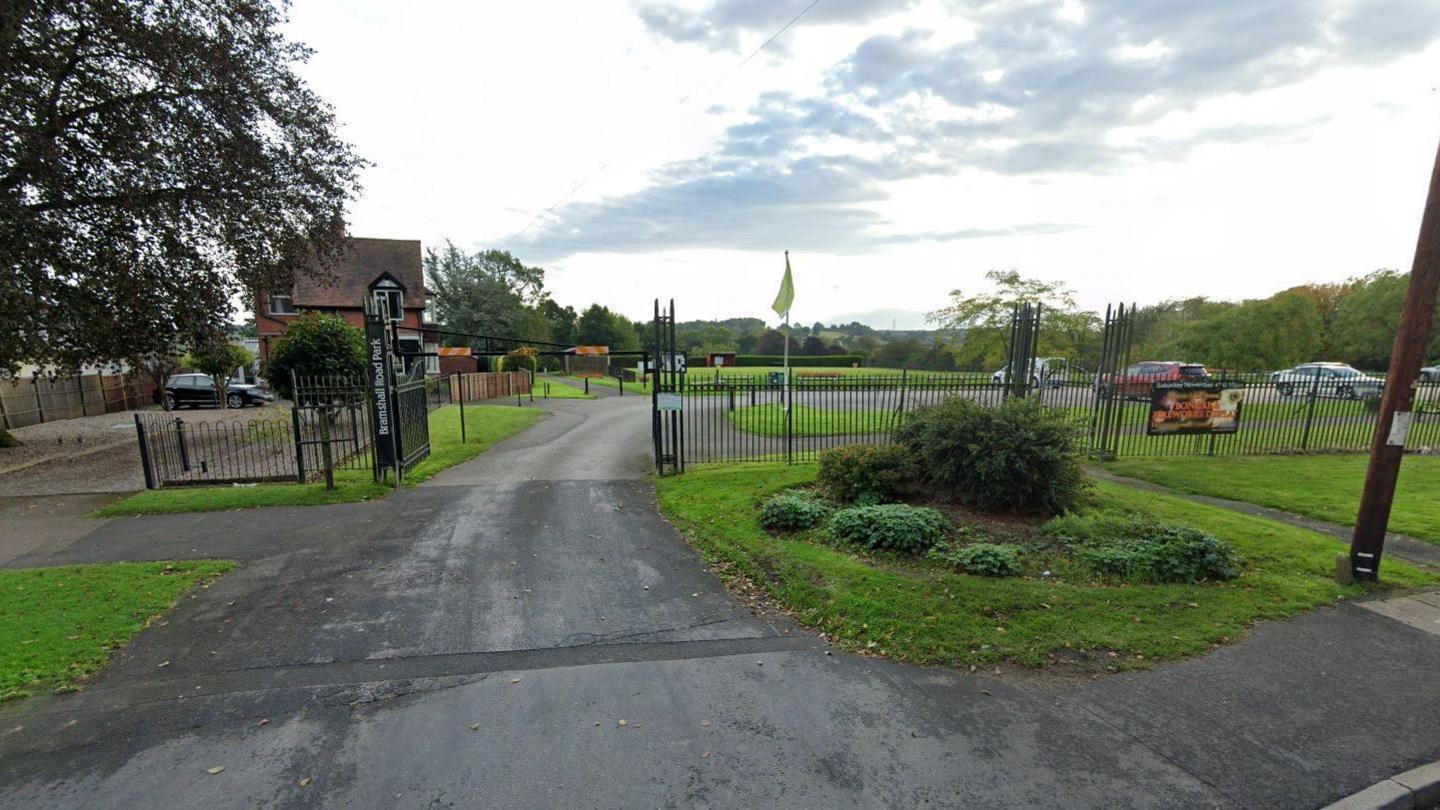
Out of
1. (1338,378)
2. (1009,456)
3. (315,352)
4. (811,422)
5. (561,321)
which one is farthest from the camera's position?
(561,321)

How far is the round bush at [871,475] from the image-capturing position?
8.10 metres

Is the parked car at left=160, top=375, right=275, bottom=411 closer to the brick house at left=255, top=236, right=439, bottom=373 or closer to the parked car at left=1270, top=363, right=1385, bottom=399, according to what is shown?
the brick house at left=255, top=236, right=439, bottom=373

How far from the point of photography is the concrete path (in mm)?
3078

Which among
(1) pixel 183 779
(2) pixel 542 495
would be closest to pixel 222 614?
(1) pixel 183 779

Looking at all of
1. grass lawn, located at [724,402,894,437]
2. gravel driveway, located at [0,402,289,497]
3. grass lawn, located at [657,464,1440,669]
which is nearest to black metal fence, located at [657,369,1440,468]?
grass lawn, located at [724,402,894,437]

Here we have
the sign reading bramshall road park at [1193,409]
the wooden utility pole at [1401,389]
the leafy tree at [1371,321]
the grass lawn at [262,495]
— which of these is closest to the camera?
the wooden utility pole at [1401,389]

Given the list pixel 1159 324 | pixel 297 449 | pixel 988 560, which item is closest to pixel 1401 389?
pixel 988 560

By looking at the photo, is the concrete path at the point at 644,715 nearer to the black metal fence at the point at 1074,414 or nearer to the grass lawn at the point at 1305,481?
the grass lawn at the point at 1305,481

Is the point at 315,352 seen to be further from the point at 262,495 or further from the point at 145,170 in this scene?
the point at 262,495

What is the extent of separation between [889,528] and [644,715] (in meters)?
3.61

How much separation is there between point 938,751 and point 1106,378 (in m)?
11.9

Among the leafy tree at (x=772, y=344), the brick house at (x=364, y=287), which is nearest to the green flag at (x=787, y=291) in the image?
the brick house at (x=364, y=287)

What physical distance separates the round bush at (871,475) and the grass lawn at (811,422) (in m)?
6.40

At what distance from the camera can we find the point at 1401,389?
5.20 meters
